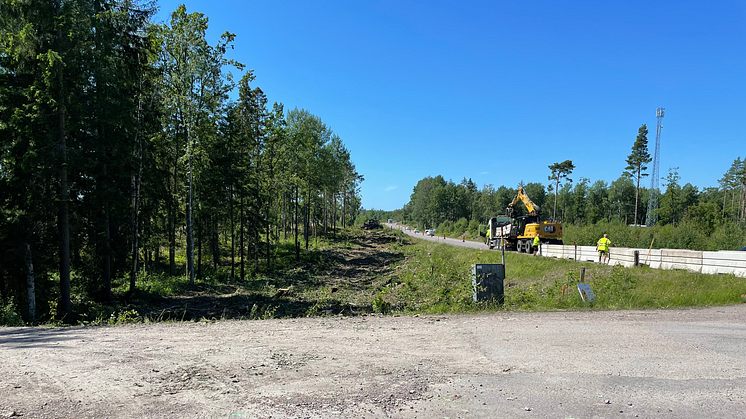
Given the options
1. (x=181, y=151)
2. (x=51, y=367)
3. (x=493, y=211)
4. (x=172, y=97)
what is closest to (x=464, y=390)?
(x=51, y=367)

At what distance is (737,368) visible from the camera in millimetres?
5047

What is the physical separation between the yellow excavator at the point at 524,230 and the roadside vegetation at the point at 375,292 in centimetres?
301

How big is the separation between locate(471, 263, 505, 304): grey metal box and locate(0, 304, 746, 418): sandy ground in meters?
2.85

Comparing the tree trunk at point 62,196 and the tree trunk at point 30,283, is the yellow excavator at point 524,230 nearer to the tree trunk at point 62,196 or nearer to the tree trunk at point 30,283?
the tree trunk at point 62,196

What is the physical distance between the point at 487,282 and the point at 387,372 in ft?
21.9

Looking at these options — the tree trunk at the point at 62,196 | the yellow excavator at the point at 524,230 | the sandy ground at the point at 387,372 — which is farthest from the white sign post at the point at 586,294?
the tree trunk at the point at 62,196

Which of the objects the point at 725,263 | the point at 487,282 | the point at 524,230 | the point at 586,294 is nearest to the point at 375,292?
the point at 487,282

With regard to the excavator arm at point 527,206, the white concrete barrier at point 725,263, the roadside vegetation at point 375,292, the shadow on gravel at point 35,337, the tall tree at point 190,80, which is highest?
the tall tree at point 190,80

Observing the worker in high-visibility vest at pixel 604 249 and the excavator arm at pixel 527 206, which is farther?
the excavator arm at pixel 527 206

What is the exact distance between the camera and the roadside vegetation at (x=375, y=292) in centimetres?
1080

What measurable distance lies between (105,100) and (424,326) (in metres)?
13.2

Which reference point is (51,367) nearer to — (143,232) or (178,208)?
(143,232)

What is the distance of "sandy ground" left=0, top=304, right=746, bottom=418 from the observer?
13.0 ft

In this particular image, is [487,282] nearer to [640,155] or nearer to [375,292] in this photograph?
[375,292]
